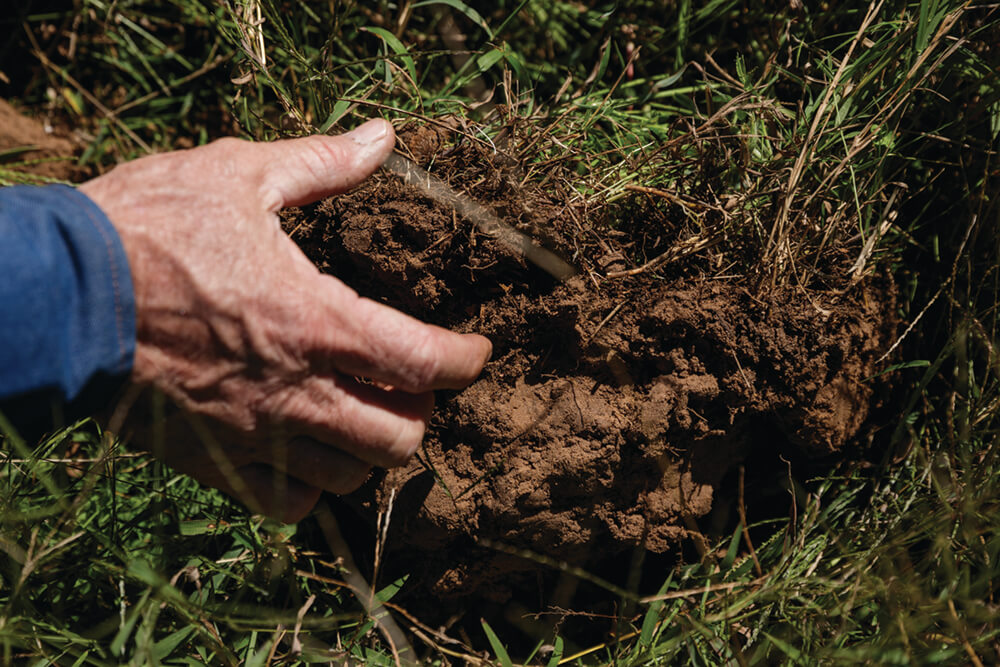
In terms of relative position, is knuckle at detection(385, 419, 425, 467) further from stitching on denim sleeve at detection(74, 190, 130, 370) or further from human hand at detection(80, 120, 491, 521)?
stitching on denim sleeve at detection(74, 190, 130, 370)

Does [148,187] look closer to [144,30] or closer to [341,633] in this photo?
[341,633]

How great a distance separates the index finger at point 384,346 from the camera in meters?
1.37

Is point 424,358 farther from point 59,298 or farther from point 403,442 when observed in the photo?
point 59,298

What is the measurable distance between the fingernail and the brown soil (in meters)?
1.68

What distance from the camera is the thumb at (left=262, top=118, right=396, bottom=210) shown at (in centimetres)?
140

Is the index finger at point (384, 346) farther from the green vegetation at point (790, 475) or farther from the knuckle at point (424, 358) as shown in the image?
the green vegetation at point (790, 475)

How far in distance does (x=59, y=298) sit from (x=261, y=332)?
1.15ft

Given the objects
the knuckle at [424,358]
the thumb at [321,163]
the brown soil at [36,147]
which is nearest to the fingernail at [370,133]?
the thumb at [321,163]

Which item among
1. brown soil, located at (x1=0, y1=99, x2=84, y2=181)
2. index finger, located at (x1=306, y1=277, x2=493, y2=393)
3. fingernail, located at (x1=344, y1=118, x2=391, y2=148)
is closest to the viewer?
index finger, located at (x1=306, y1=277, x2=493, y2=393)

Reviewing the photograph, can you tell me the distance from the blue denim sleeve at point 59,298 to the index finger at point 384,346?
0.38m

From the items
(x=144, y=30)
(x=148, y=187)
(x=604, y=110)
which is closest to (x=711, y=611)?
(x=604, y=110)

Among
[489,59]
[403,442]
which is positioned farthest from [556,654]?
[489,59]

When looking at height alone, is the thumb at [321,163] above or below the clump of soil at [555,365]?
above

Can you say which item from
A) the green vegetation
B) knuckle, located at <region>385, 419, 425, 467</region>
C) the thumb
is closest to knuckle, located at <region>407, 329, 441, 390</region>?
knuckle, located at <region>385, 419, 425, 467</region>
